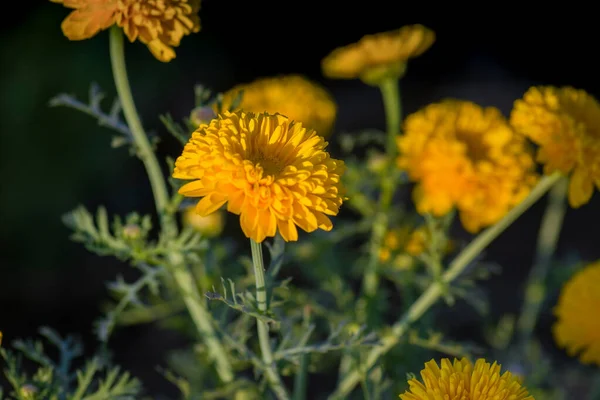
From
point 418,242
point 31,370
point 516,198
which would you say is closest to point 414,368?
point 418,242

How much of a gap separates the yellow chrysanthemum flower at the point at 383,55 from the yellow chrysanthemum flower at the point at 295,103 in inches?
2.6

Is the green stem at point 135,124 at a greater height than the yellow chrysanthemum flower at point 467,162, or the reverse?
the yellow chrysanthemum flower at point 467,162

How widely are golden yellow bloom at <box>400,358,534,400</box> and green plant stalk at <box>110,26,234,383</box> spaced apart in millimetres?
368

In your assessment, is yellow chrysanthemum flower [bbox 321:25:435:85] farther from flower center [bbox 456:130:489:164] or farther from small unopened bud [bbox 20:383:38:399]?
small unopened bud [bbox 20:383:38:399]

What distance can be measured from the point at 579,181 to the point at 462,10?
3336 millimetres

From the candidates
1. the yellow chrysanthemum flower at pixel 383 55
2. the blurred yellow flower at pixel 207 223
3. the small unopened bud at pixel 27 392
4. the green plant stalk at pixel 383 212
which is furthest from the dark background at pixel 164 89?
the small unopened bud at pixel 27 392

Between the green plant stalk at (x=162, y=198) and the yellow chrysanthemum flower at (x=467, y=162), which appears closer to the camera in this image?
the green plant stalk at (x=162, y=198)

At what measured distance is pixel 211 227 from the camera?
1.42 metres

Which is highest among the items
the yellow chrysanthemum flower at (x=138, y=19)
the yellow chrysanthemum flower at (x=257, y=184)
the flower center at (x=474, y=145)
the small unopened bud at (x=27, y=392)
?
the flower center at (x=474, y=145)

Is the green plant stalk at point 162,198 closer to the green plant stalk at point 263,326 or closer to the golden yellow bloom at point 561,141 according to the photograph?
the green plant stalk at point 263,326

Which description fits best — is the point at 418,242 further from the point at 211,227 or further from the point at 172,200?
the point at 172,200

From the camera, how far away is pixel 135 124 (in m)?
1.09

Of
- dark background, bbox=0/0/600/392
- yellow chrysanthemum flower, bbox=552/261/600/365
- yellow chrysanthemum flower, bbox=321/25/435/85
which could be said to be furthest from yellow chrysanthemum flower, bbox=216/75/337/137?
dark background, bbox=0/0/600/392

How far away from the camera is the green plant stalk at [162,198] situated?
3.53ft
